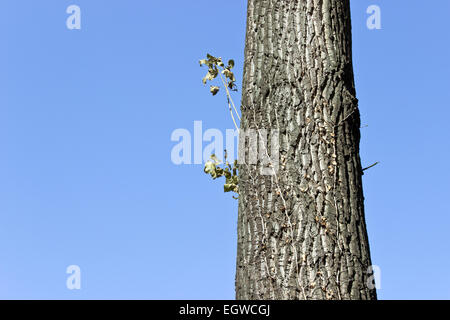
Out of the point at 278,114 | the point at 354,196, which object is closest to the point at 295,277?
the point at 354,196

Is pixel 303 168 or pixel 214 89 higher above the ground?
pixel 214 89

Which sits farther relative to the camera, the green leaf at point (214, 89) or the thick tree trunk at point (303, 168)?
the green leaf at point (214, 89)

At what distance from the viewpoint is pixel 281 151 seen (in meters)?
3.08

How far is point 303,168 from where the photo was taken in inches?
119

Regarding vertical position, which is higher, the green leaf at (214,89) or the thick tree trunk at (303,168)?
the green leaf at (214,89)

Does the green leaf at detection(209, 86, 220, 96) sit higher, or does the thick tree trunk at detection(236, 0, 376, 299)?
the green leaf at detection(209, 86, 220, 96)

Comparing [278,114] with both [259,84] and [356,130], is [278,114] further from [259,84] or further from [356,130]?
[356,130]

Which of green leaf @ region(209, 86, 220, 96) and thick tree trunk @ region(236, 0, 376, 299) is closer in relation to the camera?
thick tree trunk @ region(236, 0, 376, 299)

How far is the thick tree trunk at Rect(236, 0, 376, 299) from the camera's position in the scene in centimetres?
291

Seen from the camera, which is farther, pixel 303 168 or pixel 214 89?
pixel 214 89

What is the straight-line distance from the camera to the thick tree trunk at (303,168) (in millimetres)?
2906
